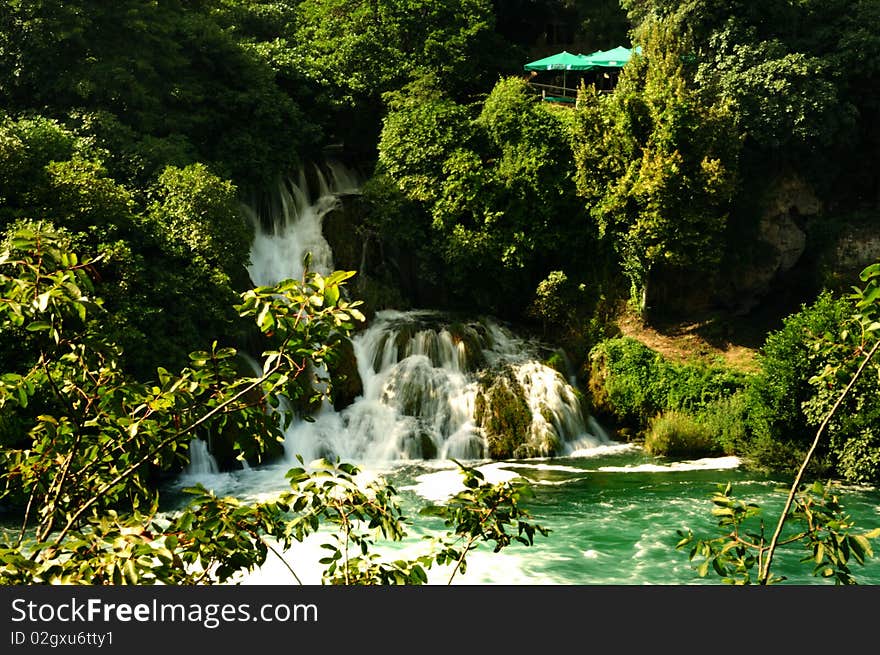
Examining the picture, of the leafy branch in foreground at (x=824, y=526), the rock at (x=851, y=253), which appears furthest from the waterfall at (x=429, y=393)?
the leafy branch in foreground at (x=824, y=526)

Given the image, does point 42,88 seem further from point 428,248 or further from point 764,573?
point 764,573

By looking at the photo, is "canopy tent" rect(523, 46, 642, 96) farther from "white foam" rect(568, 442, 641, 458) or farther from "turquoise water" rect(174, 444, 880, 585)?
"turquoise water" rect(174, 444, 880, 585)

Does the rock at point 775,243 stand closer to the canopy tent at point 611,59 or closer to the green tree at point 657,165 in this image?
the green tree at point 657,165

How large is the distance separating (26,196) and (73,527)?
1568cm

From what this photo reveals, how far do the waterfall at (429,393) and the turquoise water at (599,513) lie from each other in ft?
2.25

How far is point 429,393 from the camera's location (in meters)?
21.6

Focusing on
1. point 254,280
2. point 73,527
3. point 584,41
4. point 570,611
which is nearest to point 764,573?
point 570,611

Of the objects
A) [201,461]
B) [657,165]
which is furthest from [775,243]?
[201,461]

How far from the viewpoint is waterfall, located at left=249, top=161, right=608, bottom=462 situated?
68.2ft

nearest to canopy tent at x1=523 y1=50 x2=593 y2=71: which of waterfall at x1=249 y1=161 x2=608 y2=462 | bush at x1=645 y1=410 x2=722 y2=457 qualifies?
waterfall at x1=249 y1=161 x2=608 y2=462

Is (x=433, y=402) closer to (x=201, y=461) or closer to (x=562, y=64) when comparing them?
(x=201, y=461)

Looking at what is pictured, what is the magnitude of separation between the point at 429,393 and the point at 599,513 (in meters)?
5.81

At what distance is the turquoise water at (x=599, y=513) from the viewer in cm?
1395

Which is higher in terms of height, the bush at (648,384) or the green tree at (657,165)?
the green tree at (657,165)
